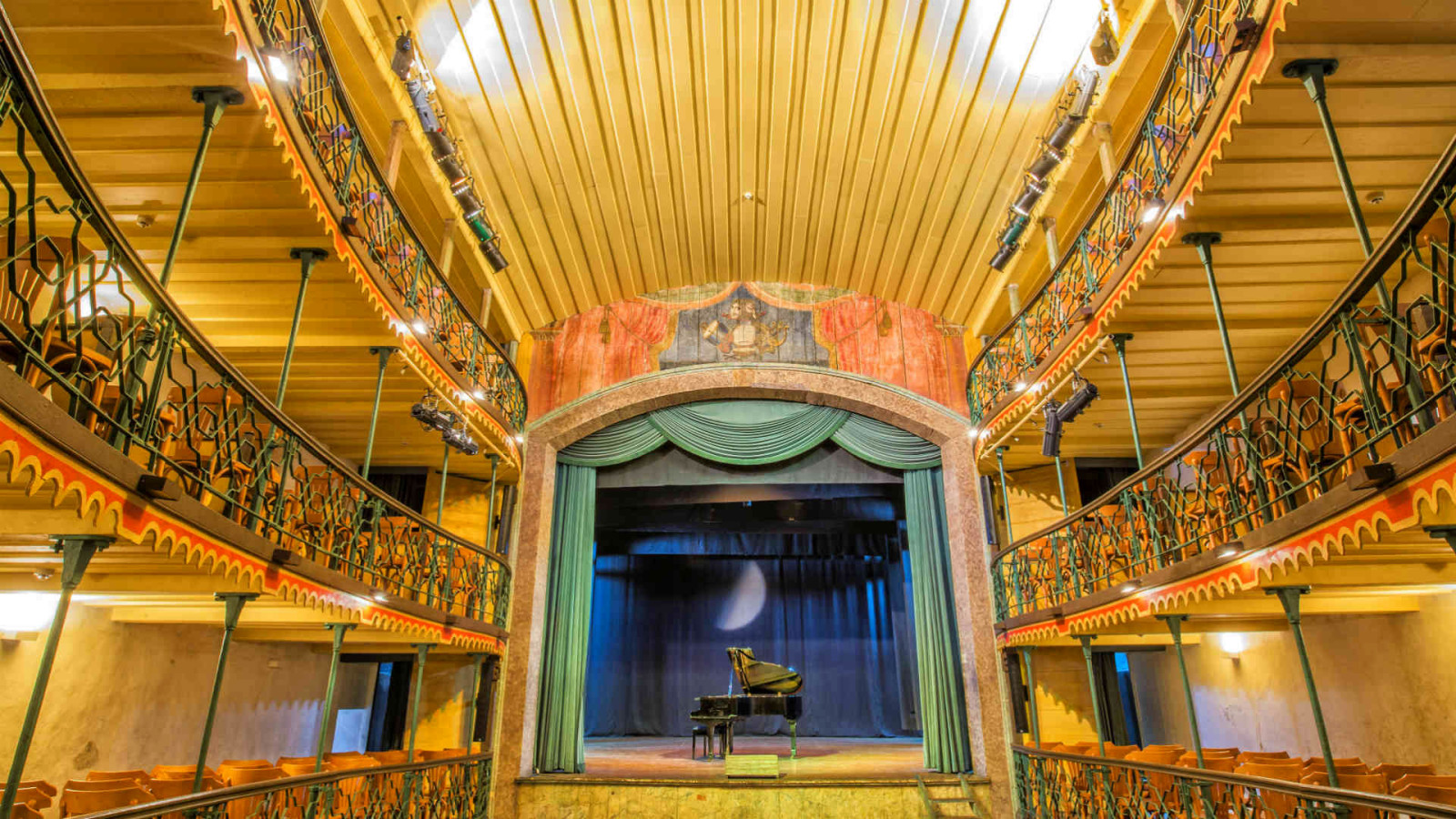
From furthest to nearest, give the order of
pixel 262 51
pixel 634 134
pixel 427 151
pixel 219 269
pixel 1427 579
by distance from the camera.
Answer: pixel 634 134 < pixel 427 151 < pixel 219 269 < pixel 1427 579 < pixel 262 51

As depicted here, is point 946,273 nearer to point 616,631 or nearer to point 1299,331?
point 1299,331

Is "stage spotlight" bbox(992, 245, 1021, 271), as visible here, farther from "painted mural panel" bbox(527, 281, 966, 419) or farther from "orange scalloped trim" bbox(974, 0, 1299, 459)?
"painted mural panel" bbox(527, 281, 966, 419)

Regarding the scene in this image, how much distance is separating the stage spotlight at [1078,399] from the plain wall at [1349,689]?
10.3ft

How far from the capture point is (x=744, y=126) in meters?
9.09

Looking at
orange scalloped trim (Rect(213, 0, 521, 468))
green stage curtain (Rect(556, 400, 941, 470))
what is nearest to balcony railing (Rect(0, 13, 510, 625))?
orange scalloped trim (Rect(213, 0, 521, 468))

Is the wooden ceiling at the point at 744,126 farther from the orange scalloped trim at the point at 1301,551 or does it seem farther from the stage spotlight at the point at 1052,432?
the orange scalloped trim at the point at 1301,551

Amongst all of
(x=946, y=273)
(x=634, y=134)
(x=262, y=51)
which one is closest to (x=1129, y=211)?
(x=946, y=273)

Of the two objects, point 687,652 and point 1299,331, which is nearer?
point 1299,331

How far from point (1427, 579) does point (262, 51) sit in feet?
24.7

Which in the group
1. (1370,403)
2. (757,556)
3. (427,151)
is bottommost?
(1370,403)

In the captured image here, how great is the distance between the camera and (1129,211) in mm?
6789

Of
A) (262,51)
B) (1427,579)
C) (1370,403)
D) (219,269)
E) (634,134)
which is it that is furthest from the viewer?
(634,134)

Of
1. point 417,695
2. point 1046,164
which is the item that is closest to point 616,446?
point 417,695

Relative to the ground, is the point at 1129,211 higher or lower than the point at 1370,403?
higher
